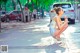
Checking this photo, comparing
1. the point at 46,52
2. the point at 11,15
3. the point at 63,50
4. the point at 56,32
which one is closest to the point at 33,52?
the point at 46,52

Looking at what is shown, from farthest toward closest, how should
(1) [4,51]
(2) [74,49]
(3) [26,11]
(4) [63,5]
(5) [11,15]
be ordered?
(5) [11,15] < (3) [26,11] < (4) [63,5] < (2) [74,49] < (1) [4,51]

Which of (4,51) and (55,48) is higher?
(4,51)

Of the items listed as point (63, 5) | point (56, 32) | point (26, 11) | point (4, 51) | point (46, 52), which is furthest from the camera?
point (26, 11)

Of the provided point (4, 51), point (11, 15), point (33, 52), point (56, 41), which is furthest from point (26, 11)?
point (4, 51)

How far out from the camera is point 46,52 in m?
11.4

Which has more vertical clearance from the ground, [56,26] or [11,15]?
[56,26]

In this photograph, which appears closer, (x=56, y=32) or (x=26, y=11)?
(x=56, y=32)

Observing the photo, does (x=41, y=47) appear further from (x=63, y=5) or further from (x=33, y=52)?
(x=63, y=5)

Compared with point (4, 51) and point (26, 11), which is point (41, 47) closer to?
point (4, 51)

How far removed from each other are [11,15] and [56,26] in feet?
114

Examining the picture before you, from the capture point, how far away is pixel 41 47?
42.1ft

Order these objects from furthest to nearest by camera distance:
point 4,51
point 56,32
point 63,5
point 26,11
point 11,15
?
point 11,15, point 26,11, point 63,5, point 56,32, point 4,51

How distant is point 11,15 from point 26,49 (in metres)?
36.2

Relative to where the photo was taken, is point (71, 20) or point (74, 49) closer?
point (74, 49)
